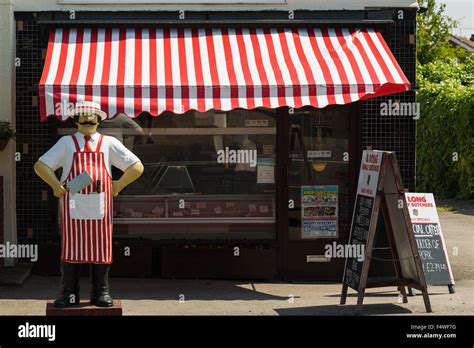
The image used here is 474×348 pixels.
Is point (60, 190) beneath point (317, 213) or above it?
above

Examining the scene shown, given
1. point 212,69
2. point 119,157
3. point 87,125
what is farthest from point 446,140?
point 87,125

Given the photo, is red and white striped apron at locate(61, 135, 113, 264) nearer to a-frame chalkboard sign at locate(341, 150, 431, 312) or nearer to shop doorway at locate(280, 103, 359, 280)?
a-frame chalkboard sign at locate(341, 150, 431, 312)

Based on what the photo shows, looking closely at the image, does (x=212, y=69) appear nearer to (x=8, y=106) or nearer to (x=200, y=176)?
(x=200, y=176)

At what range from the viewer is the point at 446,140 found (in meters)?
20.6

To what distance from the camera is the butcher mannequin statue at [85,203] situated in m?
7.73

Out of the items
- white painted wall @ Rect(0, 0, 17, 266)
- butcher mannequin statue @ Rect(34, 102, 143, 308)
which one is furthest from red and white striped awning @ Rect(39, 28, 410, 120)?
butcher mannequin statue @ Rect(34, 102, 143, 308)

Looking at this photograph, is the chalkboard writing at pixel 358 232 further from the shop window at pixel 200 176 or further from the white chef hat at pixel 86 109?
the white chef hat at pixel 86 109

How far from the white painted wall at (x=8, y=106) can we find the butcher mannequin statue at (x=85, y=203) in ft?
9.42

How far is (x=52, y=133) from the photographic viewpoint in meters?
10.5

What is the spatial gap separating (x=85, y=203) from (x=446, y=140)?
47.1 ft

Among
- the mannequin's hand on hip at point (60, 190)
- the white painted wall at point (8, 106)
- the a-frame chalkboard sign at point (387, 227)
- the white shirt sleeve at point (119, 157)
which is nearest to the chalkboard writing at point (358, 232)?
the a-frame chalkboard sign at point (387, 227)

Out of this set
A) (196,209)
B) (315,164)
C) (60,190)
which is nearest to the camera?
(60,190)

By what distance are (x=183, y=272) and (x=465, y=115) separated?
36.2ft
